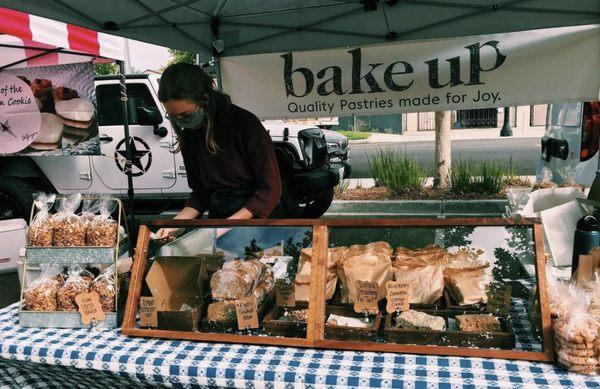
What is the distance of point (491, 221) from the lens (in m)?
1.68

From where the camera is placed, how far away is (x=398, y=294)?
1.71 metres

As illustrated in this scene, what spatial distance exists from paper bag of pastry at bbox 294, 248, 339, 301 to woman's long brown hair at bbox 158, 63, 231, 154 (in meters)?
0.83

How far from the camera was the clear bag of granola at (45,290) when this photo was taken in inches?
77.7

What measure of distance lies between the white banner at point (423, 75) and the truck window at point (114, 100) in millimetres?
3501

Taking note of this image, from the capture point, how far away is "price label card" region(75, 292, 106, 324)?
191cm

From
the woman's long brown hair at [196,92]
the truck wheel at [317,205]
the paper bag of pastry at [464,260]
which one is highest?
the woman's long brown hair at [196,92]

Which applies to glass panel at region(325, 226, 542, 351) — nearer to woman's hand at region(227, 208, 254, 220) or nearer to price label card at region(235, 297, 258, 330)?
price label card at region(235, 297, 258, 330)

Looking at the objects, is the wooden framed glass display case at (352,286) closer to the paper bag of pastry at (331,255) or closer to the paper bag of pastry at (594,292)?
the paper bag of pastry at (331,255)

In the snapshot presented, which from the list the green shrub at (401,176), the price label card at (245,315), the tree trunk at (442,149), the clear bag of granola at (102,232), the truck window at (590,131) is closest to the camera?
the price label card at (245,315)

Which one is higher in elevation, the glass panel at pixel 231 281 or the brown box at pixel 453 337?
the glass panel at pixel 231 281

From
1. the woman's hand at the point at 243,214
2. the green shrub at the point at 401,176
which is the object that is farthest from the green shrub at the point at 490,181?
the woman's hand at the point at 243,214

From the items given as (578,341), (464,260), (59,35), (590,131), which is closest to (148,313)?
(464,260)

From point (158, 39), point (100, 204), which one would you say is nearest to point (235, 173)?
point (100, 204)

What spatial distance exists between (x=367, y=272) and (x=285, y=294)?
1.02 ft
